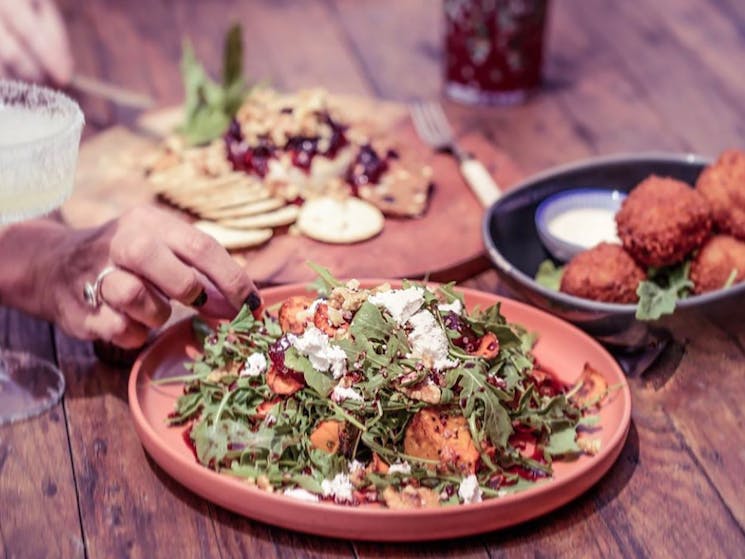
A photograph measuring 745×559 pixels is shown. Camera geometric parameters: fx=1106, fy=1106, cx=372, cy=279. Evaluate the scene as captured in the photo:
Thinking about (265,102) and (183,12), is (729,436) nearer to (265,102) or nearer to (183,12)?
(265,102)

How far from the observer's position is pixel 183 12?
3721 millimetres

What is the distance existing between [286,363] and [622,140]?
1611 mm

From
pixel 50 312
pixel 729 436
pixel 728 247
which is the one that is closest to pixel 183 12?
pixel 50 312

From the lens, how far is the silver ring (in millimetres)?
1852

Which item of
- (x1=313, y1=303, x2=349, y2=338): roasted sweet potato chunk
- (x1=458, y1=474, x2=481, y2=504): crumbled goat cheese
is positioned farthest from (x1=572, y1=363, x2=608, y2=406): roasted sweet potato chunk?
(x1=313, y1=303, x2=349, y2=338): roasted sweet potato chunk

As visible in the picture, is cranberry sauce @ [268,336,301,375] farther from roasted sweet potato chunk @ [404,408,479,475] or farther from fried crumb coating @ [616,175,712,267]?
fried crumb coating @ [616,175,712,267]

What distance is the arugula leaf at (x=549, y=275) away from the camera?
2188 millimetres

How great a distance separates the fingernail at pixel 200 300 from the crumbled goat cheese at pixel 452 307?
41 cm

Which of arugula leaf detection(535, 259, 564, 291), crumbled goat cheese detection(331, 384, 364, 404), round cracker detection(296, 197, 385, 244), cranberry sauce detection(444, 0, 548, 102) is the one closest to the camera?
crumbled goat cheese detection(331, 384, 364, 404)

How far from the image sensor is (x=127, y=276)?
182cm

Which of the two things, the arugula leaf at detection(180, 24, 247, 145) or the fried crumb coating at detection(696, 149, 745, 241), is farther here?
the arugula leaf at detection(180, 24, 247, 145)

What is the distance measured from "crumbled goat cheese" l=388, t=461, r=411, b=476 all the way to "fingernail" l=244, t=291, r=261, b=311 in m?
0.42

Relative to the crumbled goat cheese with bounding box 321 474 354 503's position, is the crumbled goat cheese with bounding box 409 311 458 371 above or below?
above

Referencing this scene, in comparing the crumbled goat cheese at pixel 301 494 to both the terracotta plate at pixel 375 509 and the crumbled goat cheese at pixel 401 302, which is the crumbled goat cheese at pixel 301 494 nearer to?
the terracotta plate at pixel 375 509
